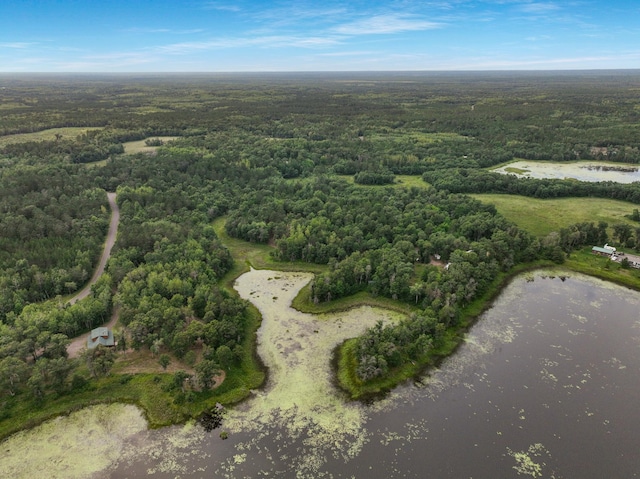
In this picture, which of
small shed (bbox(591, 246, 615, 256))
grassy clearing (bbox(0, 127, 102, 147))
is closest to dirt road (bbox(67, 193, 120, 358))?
grassy clearing (bbox(0, 127, 102, 147))

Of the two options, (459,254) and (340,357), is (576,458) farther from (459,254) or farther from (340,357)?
(459,254)

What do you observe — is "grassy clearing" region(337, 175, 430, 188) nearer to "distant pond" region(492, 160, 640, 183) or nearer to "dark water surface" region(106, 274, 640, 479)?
"distant pond" region(492, 160, 640, 183)

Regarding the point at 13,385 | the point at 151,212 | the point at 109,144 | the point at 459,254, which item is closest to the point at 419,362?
the point at 459,254

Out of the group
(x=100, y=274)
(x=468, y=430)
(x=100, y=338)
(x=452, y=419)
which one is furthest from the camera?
(x=100, y=274)

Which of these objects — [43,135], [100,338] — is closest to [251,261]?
[100,338]

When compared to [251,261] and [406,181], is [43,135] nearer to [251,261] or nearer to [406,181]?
[251,261]

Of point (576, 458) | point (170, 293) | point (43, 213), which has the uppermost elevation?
point (43, 213)
